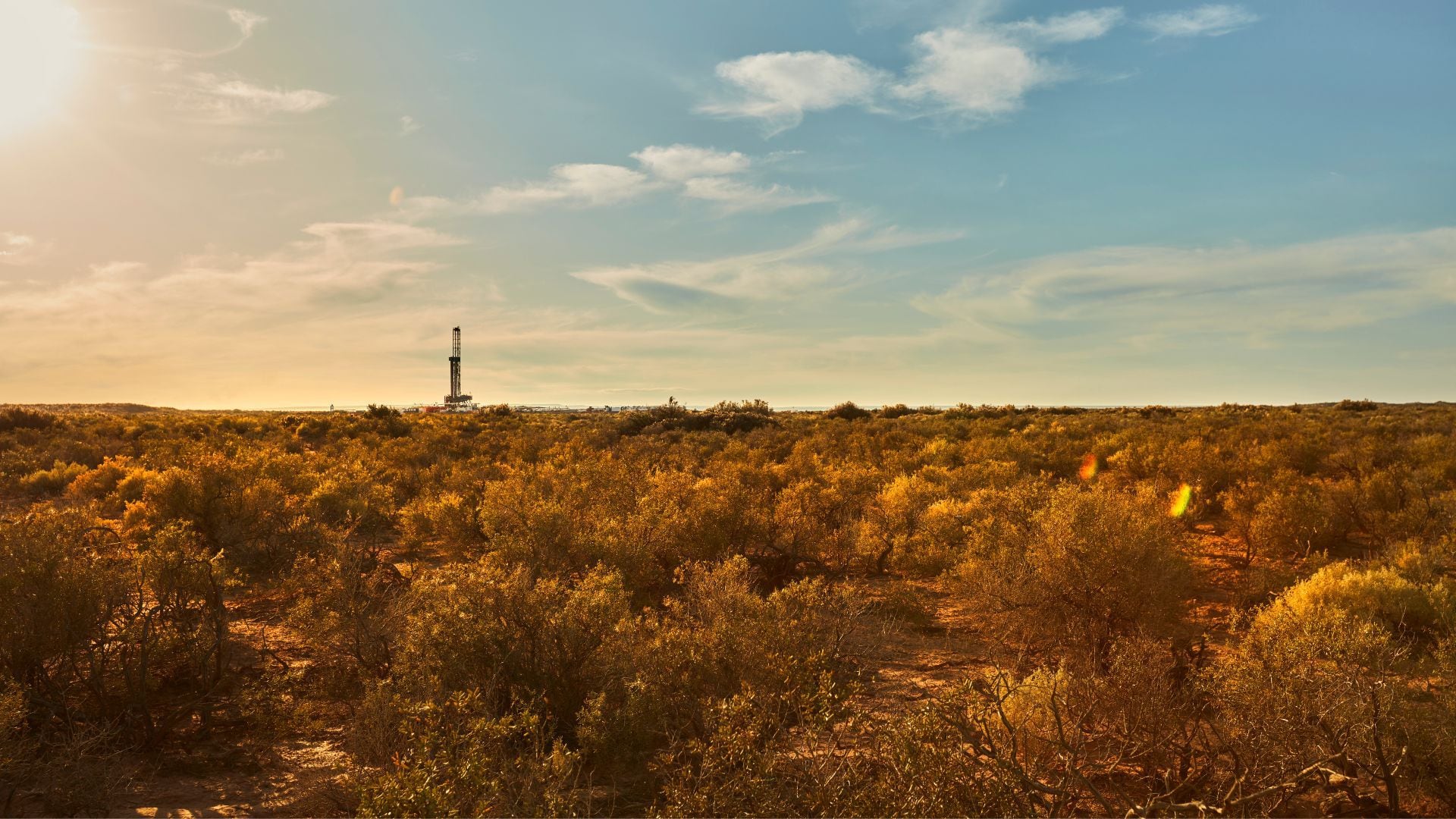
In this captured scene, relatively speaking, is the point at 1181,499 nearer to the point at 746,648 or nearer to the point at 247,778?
the point at 746,648

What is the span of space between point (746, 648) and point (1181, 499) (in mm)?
11493

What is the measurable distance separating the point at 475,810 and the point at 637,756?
2.00 metres

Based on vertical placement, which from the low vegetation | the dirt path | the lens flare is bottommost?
the dirt path

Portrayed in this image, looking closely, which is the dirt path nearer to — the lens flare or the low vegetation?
the low vegetation

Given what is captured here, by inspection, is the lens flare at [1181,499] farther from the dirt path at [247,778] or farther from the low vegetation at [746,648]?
the dirt path at [247,778]

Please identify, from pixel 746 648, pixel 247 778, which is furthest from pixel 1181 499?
pixel 247 778

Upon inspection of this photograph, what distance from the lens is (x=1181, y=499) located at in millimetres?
13102

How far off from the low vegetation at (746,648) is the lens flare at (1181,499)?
3.9 inches

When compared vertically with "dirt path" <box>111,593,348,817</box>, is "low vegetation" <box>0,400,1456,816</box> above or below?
above

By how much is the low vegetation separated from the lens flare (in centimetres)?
10

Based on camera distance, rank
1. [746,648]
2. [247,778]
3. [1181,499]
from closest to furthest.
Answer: [247,778] → [746,648] → [1181,499]

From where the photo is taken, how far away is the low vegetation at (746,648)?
163 inches

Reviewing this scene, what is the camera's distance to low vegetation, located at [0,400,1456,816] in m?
4.13

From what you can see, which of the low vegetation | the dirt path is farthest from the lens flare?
the dirt path
